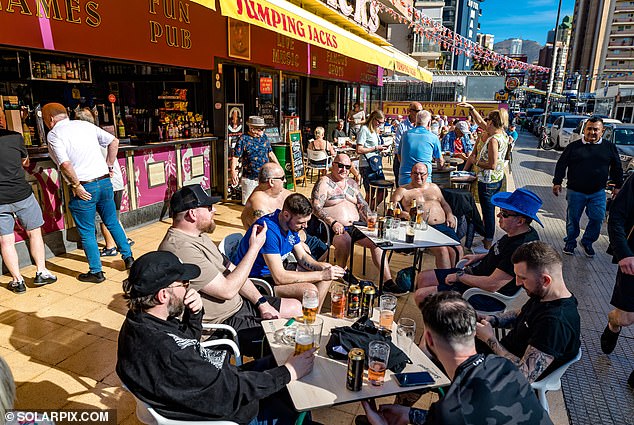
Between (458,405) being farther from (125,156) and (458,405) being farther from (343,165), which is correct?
(125,156)

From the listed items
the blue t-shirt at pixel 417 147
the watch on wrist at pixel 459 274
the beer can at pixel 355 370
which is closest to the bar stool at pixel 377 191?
the blue t-shirt at pixel 417 147

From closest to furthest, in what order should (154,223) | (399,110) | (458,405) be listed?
(458,405)
(154,223)
(399,110)

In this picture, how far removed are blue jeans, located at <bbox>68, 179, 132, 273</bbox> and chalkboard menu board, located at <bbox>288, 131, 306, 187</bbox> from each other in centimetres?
511

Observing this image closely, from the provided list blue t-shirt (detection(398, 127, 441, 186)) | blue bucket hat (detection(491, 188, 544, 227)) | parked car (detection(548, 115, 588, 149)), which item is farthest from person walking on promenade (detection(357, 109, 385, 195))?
parked car (detection(548, 115, 588, 149))

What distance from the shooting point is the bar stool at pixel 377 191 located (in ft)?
24.0

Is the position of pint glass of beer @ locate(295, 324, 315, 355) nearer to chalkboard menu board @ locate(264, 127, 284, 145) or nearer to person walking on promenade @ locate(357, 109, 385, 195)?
person walking on promenade @ locate(357, 109, 385, 195)

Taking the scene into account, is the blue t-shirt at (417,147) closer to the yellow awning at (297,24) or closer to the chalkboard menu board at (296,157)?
the yellow awning at (297,24)

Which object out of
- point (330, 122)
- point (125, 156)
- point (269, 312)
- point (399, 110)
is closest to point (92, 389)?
point (269, 312)

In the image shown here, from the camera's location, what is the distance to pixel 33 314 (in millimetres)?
3883

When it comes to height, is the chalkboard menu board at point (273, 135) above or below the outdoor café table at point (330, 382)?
above

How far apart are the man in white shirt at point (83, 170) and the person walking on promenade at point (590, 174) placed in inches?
230

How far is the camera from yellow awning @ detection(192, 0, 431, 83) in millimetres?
3761

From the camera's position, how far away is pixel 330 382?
196cm

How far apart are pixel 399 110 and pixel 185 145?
54.8ft
